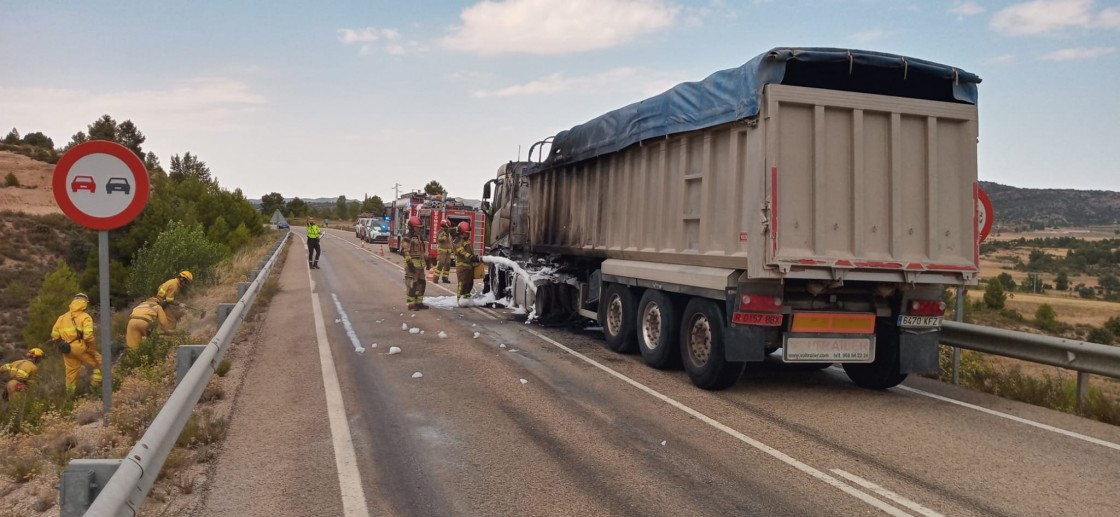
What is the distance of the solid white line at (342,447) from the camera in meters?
4.58

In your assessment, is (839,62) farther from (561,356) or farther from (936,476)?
(561,356)

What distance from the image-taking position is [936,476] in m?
5.28

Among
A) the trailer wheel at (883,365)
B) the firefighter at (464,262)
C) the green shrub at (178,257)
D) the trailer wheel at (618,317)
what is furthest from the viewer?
A: the green shrub at (178,257)

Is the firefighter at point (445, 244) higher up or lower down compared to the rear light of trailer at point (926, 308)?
higher up

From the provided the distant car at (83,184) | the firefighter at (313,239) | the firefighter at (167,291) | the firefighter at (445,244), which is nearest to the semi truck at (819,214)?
the distant car at (83,184)

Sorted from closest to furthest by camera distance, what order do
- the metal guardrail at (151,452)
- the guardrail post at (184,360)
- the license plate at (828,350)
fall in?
the metal guardrail at (151,452) → the guardrail post at (184,360) → the license plate at (828,350)

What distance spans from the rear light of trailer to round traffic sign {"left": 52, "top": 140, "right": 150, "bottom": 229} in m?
7.13

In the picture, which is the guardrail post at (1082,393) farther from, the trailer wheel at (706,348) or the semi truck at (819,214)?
the trailer wheel at (706,348)

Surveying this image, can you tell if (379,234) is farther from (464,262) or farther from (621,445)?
(621,445)

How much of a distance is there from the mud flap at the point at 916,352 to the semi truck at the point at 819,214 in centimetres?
1

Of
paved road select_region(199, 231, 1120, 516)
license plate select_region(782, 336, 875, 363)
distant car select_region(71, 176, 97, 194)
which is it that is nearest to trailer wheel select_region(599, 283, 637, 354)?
paved road select_region(199, 231, 1120, 516)

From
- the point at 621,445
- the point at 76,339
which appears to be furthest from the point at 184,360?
the point at 76,339

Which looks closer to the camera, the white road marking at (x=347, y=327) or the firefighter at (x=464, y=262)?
the white road marking at (x=347, y=327)

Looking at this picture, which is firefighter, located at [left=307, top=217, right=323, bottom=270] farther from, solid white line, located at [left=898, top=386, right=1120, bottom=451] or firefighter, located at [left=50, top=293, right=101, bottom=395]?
solid white line, located at [left=898, top=386, right=1120, bottom=451]
